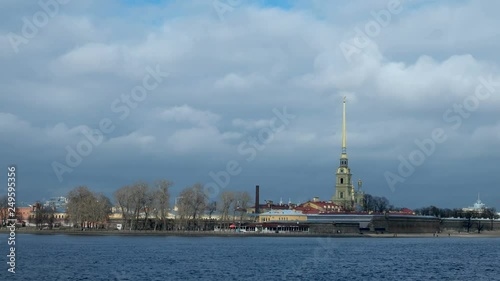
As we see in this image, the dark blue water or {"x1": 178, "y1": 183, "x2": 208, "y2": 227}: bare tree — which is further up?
{"x1": 178, "y1": 183, "x2": 208, "y2": 227}: bare tree

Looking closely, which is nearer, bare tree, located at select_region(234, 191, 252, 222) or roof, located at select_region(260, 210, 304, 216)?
bare tree, located at select_region(234, 191, 252, 222)

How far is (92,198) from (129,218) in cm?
637

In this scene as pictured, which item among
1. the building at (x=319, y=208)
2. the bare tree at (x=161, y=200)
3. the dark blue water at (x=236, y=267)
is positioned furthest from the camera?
the building at (x=319, y=208)

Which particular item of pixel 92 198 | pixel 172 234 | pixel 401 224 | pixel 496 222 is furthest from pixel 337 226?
pixel 496 222

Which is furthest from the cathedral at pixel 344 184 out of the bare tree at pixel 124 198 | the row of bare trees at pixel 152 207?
the bare tree at pixel 124 198

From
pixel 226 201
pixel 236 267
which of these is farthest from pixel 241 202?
pixel 236 267

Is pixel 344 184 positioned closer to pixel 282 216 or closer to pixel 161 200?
pixel 282 216

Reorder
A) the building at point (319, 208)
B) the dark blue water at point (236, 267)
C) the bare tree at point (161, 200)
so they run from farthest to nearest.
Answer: the building at point (319, 208) → the bare tree at point (161, 200) → the dark blue water at point (236, 267)

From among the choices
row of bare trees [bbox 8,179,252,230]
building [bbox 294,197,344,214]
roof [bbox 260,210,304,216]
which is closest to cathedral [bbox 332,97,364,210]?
building [bbox 294,197,344,214]

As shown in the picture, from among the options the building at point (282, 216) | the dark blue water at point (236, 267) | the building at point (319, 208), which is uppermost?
the building at point (319, 208)

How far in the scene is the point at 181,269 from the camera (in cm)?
4762

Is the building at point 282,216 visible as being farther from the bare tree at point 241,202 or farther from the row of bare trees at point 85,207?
the row of bare trees at point 85,207

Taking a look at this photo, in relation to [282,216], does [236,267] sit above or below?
below

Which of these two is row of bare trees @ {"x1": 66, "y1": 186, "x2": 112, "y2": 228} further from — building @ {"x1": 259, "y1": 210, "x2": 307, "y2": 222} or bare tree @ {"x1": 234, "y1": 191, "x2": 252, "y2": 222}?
building @ {"x1": 259, "y1": 210, "x2": 307, "y2": 222}
